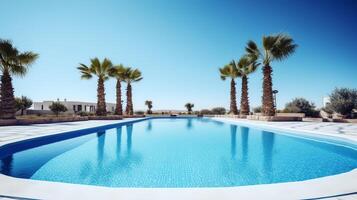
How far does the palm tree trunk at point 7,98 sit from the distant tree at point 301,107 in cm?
2859

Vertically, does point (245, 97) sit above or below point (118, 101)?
above

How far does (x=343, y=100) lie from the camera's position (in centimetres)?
1991

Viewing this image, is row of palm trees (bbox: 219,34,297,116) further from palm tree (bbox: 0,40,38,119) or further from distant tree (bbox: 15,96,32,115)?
distant tree (bbox: 15,96,32,115)

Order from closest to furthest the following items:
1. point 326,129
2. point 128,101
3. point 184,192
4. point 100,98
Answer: point 184,192, point 326,129, point 100,98, point 128,101

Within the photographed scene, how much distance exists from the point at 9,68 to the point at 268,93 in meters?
20.1

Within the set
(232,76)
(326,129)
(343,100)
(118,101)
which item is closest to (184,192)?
(326,129)

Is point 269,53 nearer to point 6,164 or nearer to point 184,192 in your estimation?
point 184,192

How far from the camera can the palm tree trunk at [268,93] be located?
→ 1694 cm

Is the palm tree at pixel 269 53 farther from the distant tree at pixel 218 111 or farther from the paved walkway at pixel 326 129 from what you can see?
the distant tree at pixel 218 111

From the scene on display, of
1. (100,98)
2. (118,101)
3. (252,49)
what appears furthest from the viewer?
(118,101)

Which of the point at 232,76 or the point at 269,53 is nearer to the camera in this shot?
the point at 269,53

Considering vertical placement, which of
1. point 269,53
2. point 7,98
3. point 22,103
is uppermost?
point 269,53

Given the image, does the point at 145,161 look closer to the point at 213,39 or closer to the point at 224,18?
the point at 224,18

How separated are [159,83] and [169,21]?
2071 centimetres
